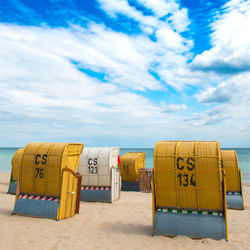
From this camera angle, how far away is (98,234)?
867cm

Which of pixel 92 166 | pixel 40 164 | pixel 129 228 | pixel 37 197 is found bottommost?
pixel 129 228

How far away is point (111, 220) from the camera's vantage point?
10781mm

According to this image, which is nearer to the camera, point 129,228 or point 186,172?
point 186,172

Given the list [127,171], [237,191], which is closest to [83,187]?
[127,171]

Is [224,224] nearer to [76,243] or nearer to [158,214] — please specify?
[158,214]

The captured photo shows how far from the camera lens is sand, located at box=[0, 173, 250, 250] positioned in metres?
7.49

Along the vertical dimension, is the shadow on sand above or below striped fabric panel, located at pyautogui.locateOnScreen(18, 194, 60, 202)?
below

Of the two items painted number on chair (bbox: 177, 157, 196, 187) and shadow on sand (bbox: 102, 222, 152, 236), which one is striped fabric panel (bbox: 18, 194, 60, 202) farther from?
painted number on chair (bbox: 177, 157, 196, 187)

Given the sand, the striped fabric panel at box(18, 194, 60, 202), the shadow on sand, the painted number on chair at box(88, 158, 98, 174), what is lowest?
the shadow on sand

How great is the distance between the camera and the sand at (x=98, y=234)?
7.49 m

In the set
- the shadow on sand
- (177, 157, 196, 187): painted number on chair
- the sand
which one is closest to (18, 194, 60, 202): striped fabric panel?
the sand

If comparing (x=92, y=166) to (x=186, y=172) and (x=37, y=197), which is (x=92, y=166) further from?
(x=186, y=172)

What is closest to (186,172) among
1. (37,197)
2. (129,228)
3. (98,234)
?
(129,228)

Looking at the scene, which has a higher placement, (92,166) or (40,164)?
(40,164)
